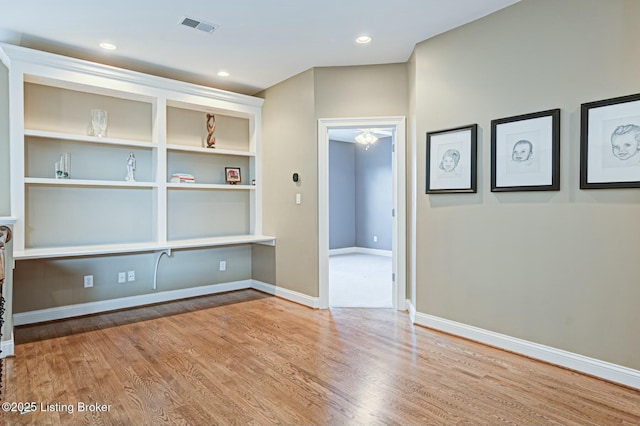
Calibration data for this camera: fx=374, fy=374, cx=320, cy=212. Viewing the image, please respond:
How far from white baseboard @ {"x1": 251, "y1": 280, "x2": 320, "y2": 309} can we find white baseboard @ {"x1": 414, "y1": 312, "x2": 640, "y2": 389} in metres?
1.21

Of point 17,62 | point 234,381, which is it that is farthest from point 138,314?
point 17,62

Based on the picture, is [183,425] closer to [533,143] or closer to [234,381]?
[234,381]

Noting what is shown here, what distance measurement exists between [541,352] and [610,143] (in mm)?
1539

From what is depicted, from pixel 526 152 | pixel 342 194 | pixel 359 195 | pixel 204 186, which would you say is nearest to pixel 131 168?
pixel 204 186

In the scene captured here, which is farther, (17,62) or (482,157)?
(17,62)

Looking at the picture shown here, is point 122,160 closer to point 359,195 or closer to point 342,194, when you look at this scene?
point 342,194

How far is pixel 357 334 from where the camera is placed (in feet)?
11.1

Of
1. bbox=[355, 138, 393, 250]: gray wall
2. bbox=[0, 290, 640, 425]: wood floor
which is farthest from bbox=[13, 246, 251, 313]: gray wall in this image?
bbox=[355, 138, 393, 250]: gray wall

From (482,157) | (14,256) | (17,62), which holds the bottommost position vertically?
(14,256)

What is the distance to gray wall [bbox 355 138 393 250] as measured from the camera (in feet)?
27.0

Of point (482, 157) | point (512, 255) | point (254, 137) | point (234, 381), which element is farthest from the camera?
point (254, 137)

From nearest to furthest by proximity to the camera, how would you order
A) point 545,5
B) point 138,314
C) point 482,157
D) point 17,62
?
point 545,5
point 482,157
point 17,62
point 138,314

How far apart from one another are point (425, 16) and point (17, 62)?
3.59 m

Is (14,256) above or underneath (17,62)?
underneath
